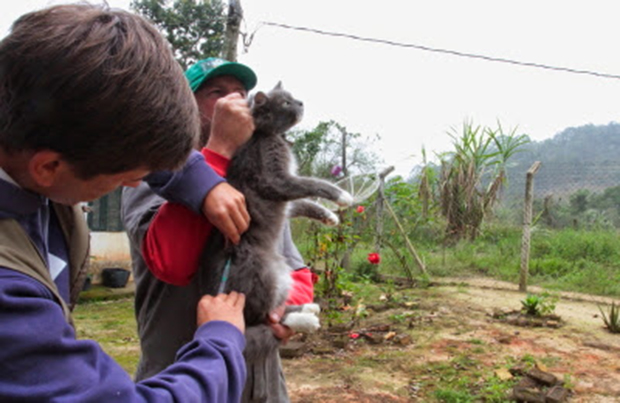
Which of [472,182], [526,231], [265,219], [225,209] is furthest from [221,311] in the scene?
[472,182]

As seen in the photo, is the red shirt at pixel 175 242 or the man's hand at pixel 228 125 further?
the man's hand at pixel 228 125

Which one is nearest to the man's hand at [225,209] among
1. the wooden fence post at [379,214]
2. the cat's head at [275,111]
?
the cat's head at [275,111]

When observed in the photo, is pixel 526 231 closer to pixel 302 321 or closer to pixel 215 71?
pixel 302 321

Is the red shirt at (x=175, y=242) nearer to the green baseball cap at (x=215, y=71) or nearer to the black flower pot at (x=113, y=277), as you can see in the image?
the green baseball cap at (x=215, y=71)

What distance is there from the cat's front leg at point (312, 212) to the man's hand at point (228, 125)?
0.76 m

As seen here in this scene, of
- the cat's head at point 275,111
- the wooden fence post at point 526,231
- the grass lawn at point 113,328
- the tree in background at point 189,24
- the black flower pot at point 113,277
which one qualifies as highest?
the tree in background at point 189,24

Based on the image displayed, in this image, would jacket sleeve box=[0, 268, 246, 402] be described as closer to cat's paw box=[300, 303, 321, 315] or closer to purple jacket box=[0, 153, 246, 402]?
purple jacket box=[0, 153, 246, 402]

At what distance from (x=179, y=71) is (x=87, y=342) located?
0.61m

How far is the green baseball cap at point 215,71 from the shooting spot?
2105 millimetres

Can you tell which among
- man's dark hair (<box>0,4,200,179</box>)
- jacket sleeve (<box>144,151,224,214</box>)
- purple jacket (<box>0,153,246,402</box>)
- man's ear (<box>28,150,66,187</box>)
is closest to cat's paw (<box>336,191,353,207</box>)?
jacket sleeve (<box>144,151,224,214</box>)

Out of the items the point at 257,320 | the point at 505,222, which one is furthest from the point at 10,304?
the point at 505,222

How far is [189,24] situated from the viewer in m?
13.0

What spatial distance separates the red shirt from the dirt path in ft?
9.16

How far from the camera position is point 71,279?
121cm
